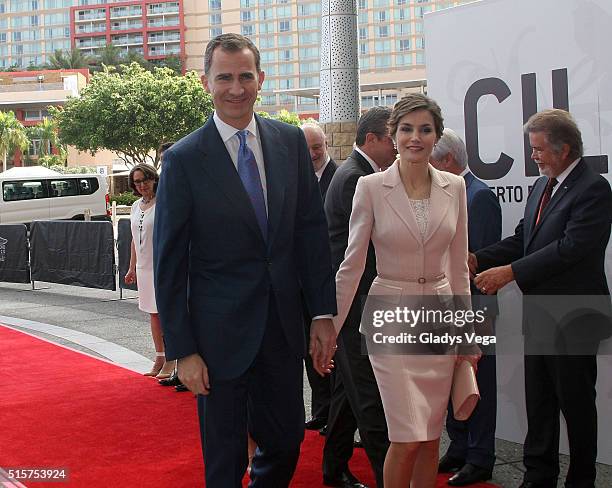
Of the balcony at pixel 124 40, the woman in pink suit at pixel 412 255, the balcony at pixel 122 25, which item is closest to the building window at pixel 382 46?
the balcony at pixel 124 40

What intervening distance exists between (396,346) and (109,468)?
2.16 metres

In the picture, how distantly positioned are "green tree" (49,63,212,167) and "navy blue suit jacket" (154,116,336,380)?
51271mm

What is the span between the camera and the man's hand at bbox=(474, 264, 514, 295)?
3.90m

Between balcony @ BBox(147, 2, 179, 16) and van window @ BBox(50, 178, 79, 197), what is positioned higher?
balcony @ BBox(147, 2, 179, 16)

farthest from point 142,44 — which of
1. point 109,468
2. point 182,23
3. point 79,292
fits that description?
point 109,468

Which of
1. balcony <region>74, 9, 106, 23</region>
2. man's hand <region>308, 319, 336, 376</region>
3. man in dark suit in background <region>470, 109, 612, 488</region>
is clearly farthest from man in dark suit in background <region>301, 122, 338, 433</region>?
balcony <region>74, 9, 106, 23</region>

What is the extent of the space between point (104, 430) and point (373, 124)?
2.79 m

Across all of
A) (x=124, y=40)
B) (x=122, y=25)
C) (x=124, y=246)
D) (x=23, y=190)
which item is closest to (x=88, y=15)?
(x=122, y=25)

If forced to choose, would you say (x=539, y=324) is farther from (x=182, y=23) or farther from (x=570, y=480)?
(x=182, y=23)

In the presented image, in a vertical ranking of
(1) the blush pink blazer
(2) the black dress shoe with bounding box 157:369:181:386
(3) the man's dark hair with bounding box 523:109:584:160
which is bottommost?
(2) the black dress shoe with bounding box 157:369:181:386

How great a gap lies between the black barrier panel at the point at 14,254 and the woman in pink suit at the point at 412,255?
11576 millimetres

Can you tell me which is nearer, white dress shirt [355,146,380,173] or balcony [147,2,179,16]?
white dress shirt [355,146,380,173]

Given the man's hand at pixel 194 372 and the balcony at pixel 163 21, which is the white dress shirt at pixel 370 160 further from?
the balcony at pixel 163 21

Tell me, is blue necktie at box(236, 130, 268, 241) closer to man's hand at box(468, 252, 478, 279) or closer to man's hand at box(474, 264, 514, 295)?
man's hand at box(474, 264, 514, 295)
